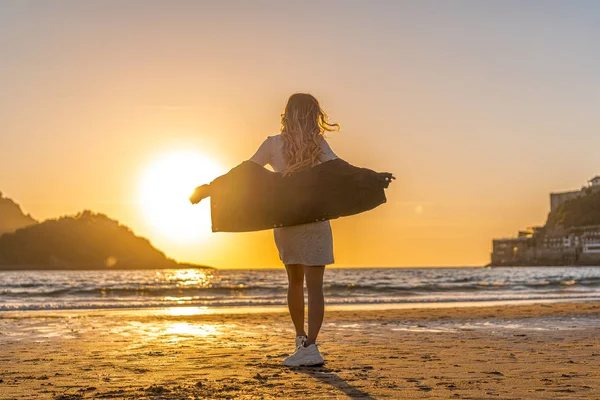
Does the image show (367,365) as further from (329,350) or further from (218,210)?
(218,210)

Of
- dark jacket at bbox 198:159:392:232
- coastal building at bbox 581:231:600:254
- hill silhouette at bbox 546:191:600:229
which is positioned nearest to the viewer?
dark jacket at bbox 198:159:392:232

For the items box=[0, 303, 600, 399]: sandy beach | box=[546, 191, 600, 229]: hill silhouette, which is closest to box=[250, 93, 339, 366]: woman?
box=[0, 303, 600, 399]: sandy beach

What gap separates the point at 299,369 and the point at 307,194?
1274 mm

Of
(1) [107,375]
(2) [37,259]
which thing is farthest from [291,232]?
(2) [37,259]

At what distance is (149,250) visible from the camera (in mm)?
145125

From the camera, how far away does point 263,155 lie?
550 centimetres

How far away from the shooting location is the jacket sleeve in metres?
5.49

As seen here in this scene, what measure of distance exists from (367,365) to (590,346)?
2624mm

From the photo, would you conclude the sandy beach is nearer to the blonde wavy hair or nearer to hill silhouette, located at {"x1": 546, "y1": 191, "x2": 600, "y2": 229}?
the blonde wavy hair

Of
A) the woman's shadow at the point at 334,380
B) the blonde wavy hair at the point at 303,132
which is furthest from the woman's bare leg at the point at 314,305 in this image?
the blonde wavy hair at the point at 303,132

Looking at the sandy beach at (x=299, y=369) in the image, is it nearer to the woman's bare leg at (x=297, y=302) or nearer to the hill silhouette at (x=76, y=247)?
the woman's bare leg at (x=297, y=302)

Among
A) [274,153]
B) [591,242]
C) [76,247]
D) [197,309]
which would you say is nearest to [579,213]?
[591,242]

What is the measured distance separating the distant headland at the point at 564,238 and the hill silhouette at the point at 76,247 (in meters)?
70.0

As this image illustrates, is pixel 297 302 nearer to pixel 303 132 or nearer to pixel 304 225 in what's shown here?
pixel 304 225
